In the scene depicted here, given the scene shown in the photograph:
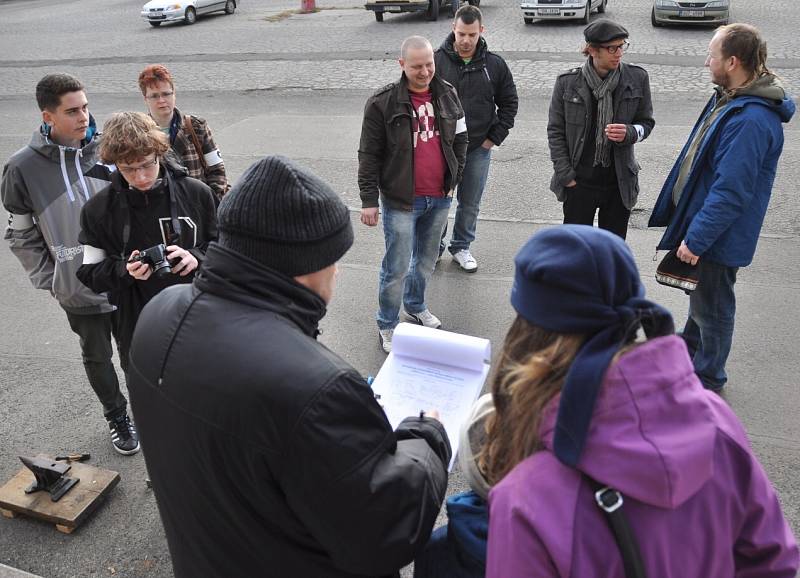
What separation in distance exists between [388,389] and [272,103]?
1046 centimetres

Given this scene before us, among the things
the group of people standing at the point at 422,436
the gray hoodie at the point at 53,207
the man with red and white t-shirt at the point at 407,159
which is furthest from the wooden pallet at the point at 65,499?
the man with red and white t-shirt at the point at 407,159

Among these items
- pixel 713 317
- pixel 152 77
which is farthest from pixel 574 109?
pixel 152 77

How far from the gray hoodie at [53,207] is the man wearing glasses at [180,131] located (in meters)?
0.81

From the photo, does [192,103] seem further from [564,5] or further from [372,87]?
[564,5]

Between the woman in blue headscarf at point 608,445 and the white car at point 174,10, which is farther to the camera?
the white car at point 174,10

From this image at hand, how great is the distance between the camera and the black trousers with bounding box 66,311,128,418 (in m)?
3.77

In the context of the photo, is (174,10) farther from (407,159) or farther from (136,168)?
(136,168)

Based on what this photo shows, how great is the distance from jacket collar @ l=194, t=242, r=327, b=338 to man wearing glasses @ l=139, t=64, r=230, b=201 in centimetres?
283

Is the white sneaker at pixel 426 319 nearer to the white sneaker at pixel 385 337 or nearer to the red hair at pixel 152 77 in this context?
the white sneaker at pixel 385 337

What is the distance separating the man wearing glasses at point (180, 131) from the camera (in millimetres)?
4441

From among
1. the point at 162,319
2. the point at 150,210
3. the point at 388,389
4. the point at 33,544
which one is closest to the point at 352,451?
the point at 162,319

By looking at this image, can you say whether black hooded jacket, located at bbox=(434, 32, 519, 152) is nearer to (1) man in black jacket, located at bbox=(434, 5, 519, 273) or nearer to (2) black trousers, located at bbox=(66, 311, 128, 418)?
(1) man in black jacket, located at bbox=(434, 5, 519, 273)

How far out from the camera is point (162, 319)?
68.8 inches

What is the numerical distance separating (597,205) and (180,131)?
2812 mm
